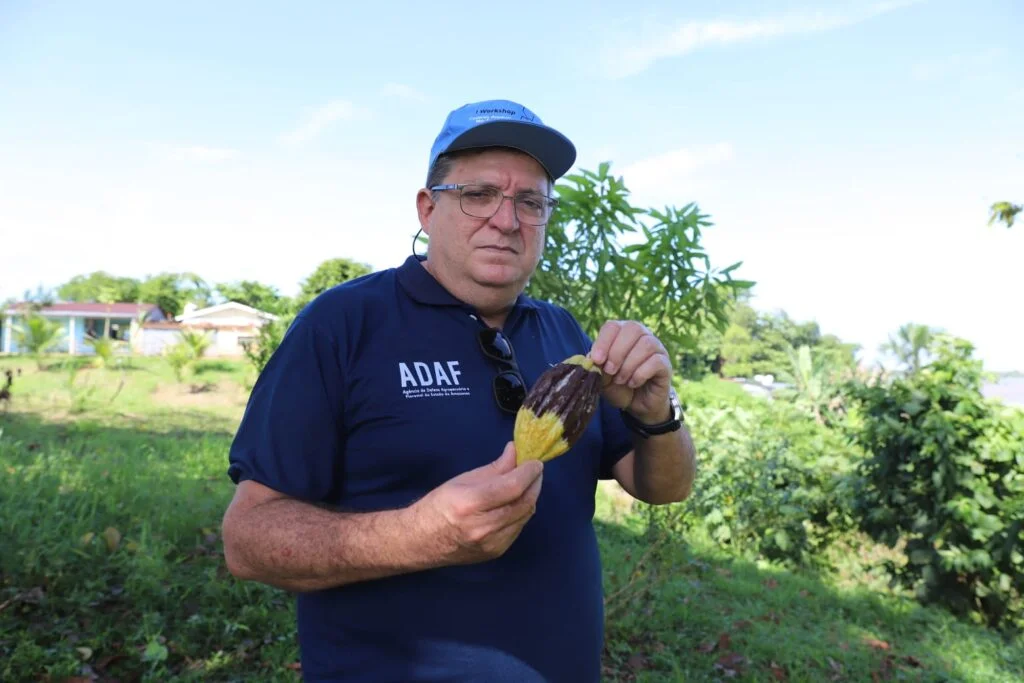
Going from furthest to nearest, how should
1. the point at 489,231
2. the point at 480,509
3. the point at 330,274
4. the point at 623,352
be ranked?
the point at 330,274 → the point at 489,231 → the point at 623,352 → the point at 480,509

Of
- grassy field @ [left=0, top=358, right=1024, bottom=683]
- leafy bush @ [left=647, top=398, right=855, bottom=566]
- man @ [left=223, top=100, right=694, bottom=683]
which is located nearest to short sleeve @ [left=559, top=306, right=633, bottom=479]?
man @ [left=223, top=100, right=694, bottom=683]

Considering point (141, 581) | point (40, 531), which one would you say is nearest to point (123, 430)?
point (40, 531)

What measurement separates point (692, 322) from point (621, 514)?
5598mm

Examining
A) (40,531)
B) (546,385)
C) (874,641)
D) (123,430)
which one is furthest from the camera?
(123,430)

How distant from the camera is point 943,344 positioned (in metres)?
7.76

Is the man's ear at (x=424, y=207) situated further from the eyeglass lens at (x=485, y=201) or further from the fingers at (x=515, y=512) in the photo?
the fingers at (x=515, y=512)

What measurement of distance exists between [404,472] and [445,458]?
11 centimetres

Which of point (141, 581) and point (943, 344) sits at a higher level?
point (943, 344)

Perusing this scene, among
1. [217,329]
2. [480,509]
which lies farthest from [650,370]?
[217,329]

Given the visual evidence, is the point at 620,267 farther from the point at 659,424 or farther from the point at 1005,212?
the point at 1005,212

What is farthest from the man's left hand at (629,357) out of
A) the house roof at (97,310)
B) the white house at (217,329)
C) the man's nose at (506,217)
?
the house roof at (97,310)

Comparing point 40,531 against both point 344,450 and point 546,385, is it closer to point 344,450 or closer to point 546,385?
point 344,450

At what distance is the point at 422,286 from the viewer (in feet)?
7.22

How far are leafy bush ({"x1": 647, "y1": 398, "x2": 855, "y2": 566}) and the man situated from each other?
665cm
